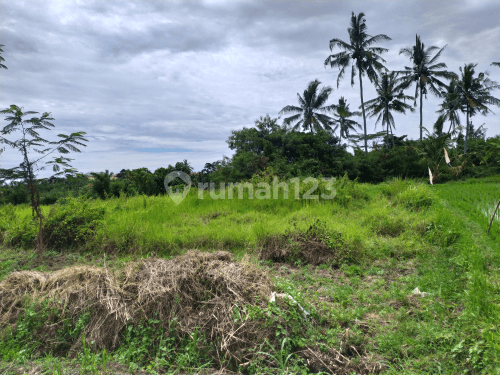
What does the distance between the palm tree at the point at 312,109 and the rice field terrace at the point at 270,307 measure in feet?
80.4

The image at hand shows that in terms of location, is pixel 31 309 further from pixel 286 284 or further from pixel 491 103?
pixel 491 103

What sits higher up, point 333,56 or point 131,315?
point 333,56

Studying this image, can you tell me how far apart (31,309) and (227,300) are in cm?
214

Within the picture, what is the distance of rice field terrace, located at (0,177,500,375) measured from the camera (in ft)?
8.71

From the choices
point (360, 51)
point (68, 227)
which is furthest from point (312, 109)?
point (68, 227)

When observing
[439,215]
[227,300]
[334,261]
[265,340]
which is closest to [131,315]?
[227,300]

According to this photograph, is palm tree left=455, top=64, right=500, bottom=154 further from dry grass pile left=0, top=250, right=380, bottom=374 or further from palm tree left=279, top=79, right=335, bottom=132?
dry grass pile left=0, top=250, right=380, bottom=374

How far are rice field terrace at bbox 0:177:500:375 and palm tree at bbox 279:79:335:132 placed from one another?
2450 cm

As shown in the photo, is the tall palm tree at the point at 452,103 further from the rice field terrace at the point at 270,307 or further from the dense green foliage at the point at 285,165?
the rice field terrace at the point at 270,307

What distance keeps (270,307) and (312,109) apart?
28315mm

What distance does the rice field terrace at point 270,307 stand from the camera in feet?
8.71

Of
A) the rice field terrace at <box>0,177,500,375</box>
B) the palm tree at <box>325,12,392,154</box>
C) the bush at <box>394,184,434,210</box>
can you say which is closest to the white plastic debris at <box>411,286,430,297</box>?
the rice field terrace at <box>0,177,500,375</box>

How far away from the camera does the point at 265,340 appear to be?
8.92 feet

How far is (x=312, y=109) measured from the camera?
29359 millimetres
